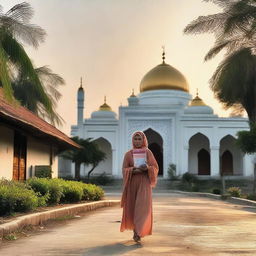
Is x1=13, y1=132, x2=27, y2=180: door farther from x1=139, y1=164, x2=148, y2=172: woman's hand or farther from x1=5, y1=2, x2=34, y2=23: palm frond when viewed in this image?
x1=139, y1=164, x2=148, y2=172: woman's hand

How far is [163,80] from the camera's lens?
43.9m

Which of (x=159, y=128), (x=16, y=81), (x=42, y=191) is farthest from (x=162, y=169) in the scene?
(x=42, y=191)

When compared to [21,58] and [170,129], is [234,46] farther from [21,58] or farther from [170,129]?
[170,129]

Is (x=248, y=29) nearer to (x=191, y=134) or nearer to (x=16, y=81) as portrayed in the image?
(x=16, y=81)

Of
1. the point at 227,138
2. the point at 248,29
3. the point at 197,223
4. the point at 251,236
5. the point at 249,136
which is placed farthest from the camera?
the point at 227,138

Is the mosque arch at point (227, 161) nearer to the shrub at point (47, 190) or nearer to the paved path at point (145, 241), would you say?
the shrub at point (47, 190)

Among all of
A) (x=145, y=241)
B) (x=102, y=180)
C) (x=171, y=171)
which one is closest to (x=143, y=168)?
(x=145, y=241)

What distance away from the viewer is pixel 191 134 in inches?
1512

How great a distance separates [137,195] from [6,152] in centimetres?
738

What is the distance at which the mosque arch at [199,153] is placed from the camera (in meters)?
41.2

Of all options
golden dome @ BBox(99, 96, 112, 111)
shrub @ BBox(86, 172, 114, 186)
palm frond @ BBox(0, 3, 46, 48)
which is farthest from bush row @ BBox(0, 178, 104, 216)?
golden dome @ BBox(99, 96, 112, 111)

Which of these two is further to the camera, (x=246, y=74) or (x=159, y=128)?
(x=159, y=128)

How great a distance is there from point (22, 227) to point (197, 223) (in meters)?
3.28

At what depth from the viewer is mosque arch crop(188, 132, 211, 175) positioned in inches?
1624
